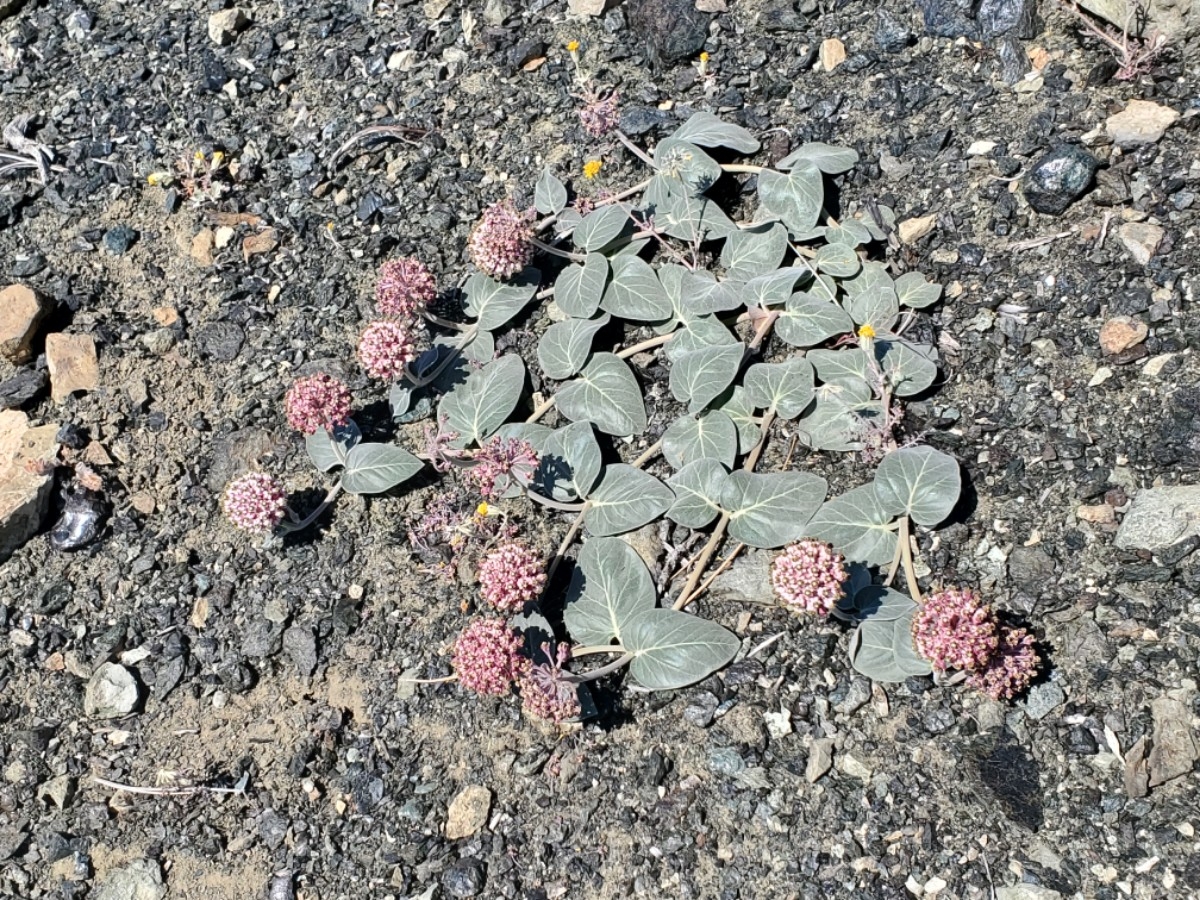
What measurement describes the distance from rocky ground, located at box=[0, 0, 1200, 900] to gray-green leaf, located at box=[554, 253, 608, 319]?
0.80 ft

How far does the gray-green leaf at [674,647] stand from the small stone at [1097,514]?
131 cm

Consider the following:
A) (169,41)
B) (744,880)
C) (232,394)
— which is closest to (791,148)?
(232,394)

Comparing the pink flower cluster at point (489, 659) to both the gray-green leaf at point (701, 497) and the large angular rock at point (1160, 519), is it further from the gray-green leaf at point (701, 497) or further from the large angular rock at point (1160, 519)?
the large angular rock at point (1160, 519)

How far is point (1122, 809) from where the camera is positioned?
3121 millimetres

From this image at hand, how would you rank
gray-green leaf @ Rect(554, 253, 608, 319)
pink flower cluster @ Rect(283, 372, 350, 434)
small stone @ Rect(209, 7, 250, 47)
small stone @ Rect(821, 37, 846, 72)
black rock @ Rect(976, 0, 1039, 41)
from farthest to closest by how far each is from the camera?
1. small stone @ Rect(209, 7, 250, 47)
2. small stone @ Rect(821, 37, 846, 72)
3. black rock @ Rect(976, 0, 1039, 41)
4. gray-green leaf @ Rect(554, 253, 608, 319)
5. pink flower cluster @ Rect(283, 372, 350, 434)

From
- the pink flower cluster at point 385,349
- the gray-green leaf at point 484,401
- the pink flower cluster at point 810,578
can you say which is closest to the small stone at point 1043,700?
the pink flower cluster at point 810,578

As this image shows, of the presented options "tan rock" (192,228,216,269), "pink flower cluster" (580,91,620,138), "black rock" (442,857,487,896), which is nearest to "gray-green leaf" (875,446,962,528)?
"black rock" (442,857,487,896)

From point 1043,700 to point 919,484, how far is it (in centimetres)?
83

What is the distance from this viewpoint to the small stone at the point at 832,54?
4840 millimetres

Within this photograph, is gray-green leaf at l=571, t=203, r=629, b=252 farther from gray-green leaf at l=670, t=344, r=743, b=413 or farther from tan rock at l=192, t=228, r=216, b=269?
tan rock at l=192, t=228, r=216, b=269

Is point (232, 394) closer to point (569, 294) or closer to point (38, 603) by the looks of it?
point (38, 603)

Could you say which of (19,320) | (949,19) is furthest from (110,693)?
(949,19)

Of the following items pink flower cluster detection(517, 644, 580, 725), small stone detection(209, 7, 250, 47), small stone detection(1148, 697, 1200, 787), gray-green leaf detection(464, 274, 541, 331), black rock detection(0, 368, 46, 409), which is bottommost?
small stone detection(1148, 697, 1200, 787)

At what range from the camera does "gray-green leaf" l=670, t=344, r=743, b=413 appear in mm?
3971
